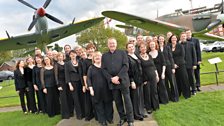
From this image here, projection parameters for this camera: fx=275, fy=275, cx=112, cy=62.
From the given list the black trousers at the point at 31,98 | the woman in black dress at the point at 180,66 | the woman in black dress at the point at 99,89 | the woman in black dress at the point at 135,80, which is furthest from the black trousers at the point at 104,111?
the black trousers at the point at 31,98

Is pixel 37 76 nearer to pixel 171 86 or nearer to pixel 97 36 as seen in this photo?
pixel 171 86

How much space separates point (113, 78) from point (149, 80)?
134 cm

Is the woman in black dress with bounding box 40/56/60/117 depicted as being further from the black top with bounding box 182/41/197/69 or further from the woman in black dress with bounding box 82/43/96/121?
the black top with bounding box 182/41/197/69

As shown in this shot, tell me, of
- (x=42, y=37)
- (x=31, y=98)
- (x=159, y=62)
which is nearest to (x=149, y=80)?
(x=159, y=62)

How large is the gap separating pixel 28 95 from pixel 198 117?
525 cm

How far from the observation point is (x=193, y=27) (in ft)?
60.8

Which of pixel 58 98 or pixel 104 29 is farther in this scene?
pixel 104 29

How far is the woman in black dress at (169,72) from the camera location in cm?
664

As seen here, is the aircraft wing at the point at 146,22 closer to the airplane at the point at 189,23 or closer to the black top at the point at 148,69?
the airplane at the point at 189,23

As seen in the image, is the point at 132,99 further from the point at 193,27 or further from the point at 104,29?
the point at 104,29

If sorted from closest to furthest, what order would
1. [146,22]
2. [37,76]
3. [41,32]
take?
[37,76]
[146,22]
[41,32]

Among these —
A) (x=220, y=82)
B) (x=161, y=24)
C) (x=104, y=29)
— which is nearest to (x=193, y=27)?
(x=161, y=24)

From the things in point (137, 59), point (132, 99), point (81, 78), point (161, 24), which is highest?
point (161, 24)

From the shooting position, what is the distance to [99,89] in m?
5.40
